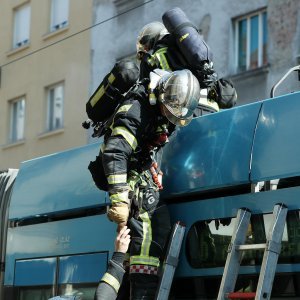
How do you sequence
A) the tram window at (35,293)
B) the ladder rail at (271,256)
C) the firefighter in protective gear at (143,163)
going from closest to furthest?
1. the ladder rail at (271,256)
2. the firefighter in protective gear at (143,163)
3. the tram window at (35,293)

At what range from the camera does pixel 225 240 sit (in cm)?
424

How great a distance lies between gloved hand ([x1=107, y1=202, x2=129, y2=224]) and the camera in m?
4.25

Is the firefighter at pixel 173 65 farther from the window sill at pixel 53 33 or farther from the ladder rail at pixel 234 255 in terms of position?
the window sill at pixel 53 33

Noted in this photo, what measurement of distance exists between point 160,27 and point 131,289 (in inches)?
67.6

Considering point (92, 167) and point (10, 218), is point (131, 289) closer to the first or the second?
point (92, 167)

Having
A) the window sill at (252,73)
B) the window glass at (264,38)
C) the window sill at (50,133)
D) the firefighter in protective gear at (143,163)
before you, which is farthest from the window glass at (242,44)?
the firefighter in protective gear at (143,163)

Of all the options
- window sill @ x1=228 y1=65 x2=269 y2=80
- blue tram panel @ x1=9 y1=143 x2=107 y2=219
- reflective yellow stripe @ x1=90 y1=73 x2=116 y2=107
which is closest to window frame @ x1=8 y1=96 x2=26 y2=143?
window sill @ x1=228 y1=65 x2=269 y2=80

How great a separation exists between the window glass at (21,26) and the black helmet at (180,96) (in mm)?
19543

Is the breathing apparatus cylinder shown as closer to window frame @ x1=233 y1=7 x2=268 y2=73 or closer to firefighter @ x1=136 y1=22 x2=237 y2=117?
firefighter @ x1=136 y1=22 x2=237 y2=117

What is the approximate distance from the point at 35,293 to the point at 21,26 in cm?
1902

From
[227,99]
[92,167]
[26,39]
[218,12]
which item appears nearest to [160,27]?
[227,99]

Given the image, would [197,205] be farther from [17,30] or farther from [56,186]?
[17,30]

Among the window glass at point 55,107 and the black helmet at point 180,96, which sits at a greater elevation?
the window glass at point 55,107

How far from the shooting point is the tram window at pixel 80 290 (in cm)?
506
